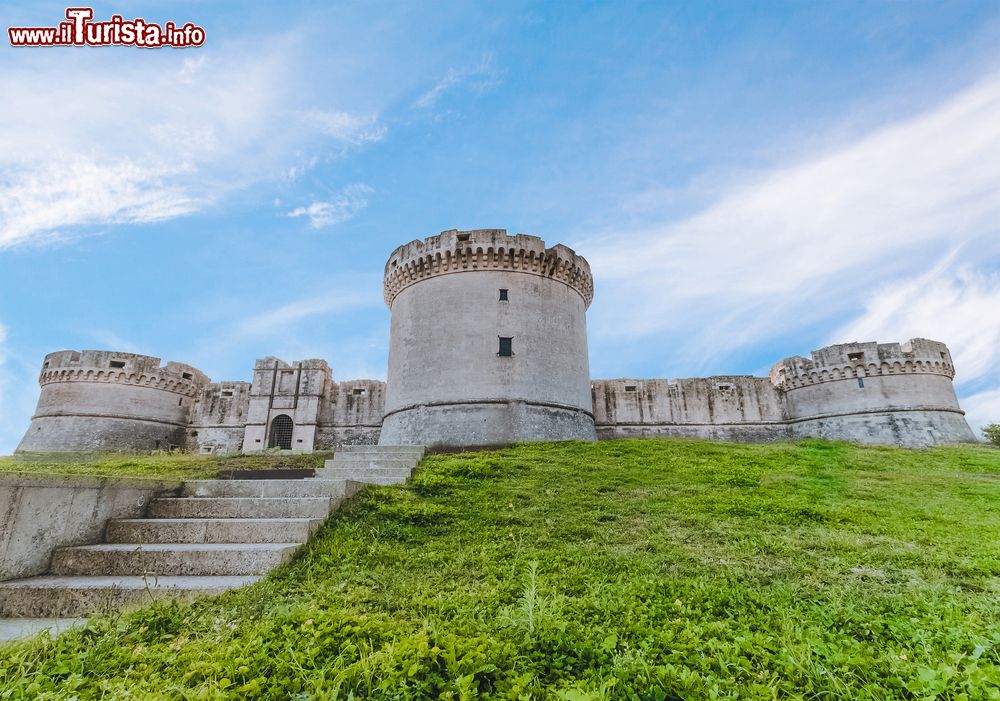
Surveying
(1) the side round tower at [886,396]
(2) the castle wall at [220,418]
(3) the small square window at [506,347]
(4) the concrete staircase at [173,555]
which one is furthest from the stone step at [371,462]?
(1) the side round tower at [886,396]

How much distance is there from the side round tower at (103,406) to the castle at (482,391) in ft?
0.22

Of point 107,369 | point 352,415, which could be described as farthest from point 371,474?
point 107,369

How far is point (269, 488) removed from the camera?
6645 mm

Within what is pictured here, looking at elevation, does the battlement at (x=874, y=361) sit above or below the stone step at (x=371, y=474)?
above

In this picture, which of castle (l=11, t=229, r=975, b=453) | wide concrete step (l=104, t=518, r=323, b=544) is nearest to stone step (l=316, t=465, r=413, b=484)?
wide concrete step (l=104, t=518, r=323, b=544)

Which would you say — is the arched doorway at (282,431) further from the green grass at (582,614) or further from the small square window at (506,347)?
the green grass at (582,614)

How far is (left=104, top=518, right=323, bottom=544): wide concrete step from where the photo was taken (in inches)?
204

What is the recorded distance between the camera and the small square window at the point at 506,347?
1709 centimetres

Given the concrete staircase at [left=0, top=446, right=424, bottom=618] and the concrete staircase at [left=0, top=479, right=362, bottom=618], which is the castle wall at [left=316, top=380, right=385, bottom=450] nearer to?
the concrete staircase at [left=0, top=446, right=424, bottom=618]

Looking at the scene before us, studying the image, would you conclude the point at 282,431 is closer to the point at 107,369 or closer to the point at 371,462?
the point at 107,369

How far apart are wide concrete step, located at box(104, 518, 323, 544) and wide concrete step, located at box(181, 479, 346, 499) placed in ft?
4.01

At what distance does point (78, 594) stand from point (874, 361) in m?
28.7

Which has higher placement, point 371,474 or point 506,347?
point 506,347

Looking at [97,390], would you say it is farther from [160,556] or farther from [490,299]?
[160,556]
